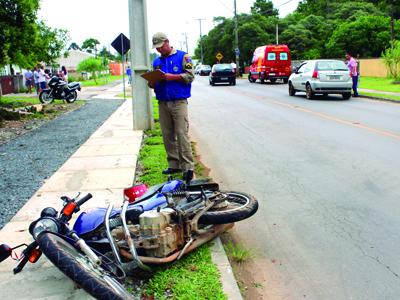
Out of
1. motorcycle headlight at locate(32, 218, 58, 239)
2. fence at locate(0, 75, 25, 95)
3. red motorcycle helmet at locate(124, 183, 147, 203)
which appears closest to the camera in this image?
motorcycle headlight at locate(32, 218, 58, 239)

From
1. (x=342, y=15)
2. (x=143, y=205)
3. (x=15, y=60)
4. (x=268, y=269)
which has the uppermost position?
(x=342, y=15)

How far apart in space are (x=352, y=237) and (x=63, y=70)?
29.8 metres

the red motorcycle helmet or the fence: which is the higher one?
the fence

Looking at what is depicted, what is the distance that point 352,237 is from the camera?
471 centimetres

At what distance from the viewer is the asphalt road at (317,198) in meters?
3.95

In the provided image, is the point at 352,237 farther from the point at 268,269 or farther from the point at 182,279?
the point at 182,279

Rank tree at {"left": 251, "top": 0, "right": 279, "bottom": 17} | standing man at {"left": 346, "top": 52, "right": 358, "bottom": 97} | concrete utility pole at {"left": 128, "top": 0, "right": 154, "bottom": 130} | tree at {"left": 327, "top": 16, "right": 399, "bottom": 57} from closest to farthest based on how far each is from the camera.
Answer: concrete utility pole at {"left": 128, "top": 0, "right": 154, "bottom": 130} → standing man at {"left": 346, "top": 52, "right": 358, "bottom": 97} → tree at {"left": 327, "top": 16, "right": 399, "bottom": 57} → tree at {"left": 251, "top": 0, "right": 279, "bottom": 17}

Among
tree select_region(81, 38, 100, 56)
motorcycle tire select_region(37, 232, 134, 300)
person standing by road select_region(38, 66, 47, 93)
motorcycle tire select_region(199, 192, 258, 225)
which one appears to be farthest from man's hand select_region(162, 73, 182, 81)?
tree select_region(81, 38, 100, 56)

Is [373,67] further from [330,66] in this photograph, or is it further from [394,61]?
[330,66]

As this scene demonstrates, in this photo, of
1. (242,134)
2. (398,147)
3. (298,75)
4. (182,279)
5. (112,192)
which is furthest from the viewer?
(298,75)

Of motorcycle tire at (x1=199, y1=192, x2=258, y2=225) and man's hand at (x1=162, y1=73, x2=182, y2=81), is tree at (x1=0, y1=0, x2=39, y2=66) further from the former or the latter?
motorcycle tire at (x1=199, y1=192, x2=258, y2=225)

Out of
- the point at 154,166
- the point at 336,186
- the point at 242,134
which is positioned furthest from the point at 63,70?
the point at 336,186

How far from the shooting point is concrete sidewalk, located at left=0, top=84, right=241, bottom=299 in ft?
12.0

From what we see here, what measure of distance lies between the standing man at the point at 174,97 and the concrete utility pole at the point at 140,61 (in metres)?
4.98
